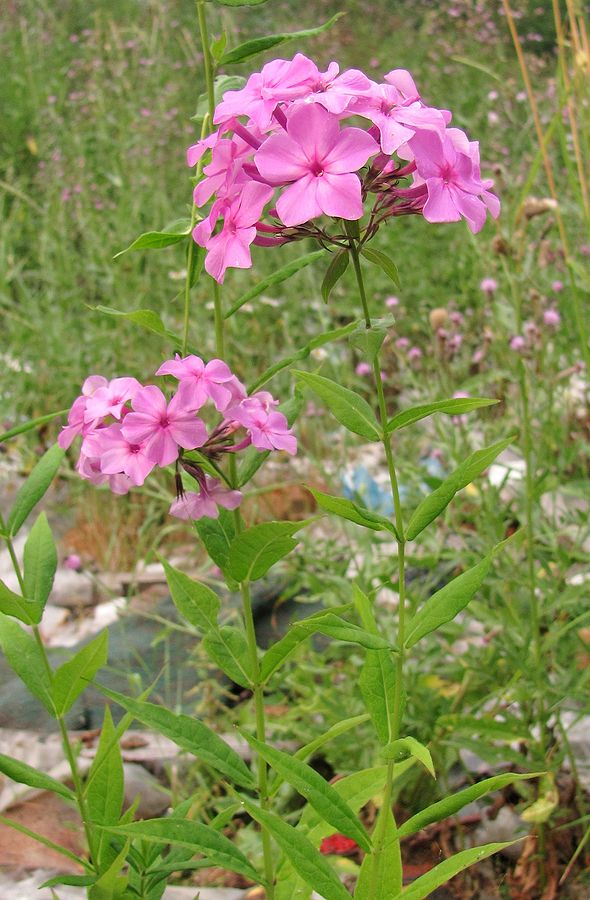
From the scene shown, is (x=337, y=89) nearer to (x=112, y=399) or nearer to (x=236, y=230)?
(x=236, y=230)

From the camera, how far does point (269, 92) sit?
0.78 metres

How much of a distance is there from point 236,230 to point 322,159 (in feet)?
0.37

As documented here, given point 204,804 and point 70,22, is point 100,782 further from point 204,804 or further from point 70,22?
point 70,22

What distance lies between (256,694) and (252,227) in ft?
1.59

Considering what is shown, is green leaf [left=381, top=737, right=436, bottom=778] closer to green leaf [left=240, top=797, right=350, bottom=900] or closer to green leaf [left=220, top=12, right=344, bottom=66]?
green leaf [left=240, top=797, right=350, bottom=900]

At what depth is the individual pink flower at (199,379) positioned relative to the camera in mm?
861

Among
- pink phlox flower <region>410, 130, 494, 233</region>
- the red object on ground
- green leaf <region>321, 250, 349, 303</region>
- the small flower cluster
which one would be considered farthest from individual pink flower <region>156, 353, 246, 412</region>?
the red object on ground

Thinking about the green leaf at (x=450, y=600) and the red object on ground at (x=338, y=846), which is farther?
the red object on ground at (x=338, y=846)

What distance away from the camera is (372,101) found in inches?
30.6

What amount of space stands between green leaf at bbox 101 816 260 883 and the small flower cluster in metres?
0.28

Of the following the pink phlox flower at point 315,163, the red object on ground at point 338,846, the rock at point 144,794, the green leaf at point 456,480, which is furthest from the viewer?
the rock at point 144,794

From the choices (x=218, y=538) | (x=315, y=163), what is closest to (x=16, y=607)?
(x=218, y=538)

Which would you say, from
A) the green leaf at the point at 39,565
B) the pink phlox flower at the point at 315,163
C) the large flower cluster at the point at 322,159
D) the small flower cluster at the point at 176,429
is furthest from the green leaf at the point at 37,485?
the pink phlox flower at the point at 315,163

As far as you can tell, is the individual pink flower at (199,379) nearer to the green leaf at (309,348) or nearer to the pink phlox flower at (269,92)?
the green leaf at (309,348)
